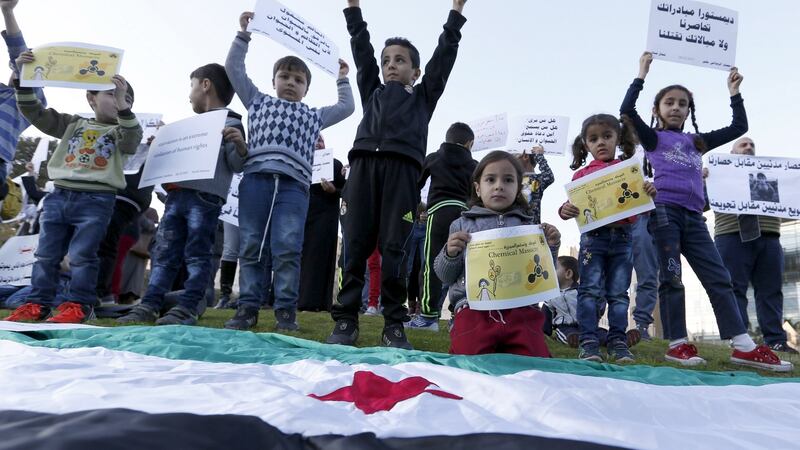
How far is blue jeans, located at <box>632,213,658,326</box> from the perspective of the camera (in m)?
5.27

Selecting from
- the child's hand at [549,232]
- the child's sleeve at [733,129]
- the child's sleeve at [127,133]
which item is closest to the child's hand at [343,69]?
the child's sleeve at [127,133]

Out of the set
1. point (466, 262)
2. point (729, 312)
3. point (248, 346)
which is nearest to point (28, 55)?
point (248, 346)

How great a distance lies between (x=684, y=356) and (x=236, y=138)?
311cm

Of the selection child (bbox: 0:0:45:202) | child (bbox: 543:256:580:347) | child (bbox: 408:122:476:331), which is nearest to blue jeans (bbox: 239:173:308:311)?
child (bbox: 408:122:476:331)

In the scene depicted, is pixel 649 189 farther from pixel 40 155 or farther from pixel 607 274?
pixel 40 155

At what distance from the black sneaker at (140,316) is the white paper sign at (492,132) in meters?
4.15

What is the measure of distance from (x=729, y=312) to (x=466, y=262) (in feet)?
6.35

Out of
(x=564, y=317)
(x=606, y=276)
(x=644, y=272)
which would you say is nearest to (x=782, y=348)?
(x=644, y=272)

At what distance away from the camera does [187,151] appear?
12.3 feet

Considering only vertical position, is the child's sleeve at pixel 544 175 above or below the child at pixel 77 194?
above

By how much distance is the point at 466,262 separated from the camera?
2.62m

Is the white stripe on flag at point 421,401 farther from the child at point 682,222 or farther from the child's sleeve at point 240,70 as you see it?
the child's sleeve at point 240,70

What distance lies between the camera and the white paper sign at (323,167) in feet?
19.6

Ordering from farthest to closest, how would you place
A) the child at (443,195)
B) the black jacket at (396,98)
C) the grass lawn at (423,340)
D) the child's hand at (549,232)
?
the child at (443,195) < the grass lawn at (423,340) < the black jacket at (396,98) < the child's hand at (549,232)
